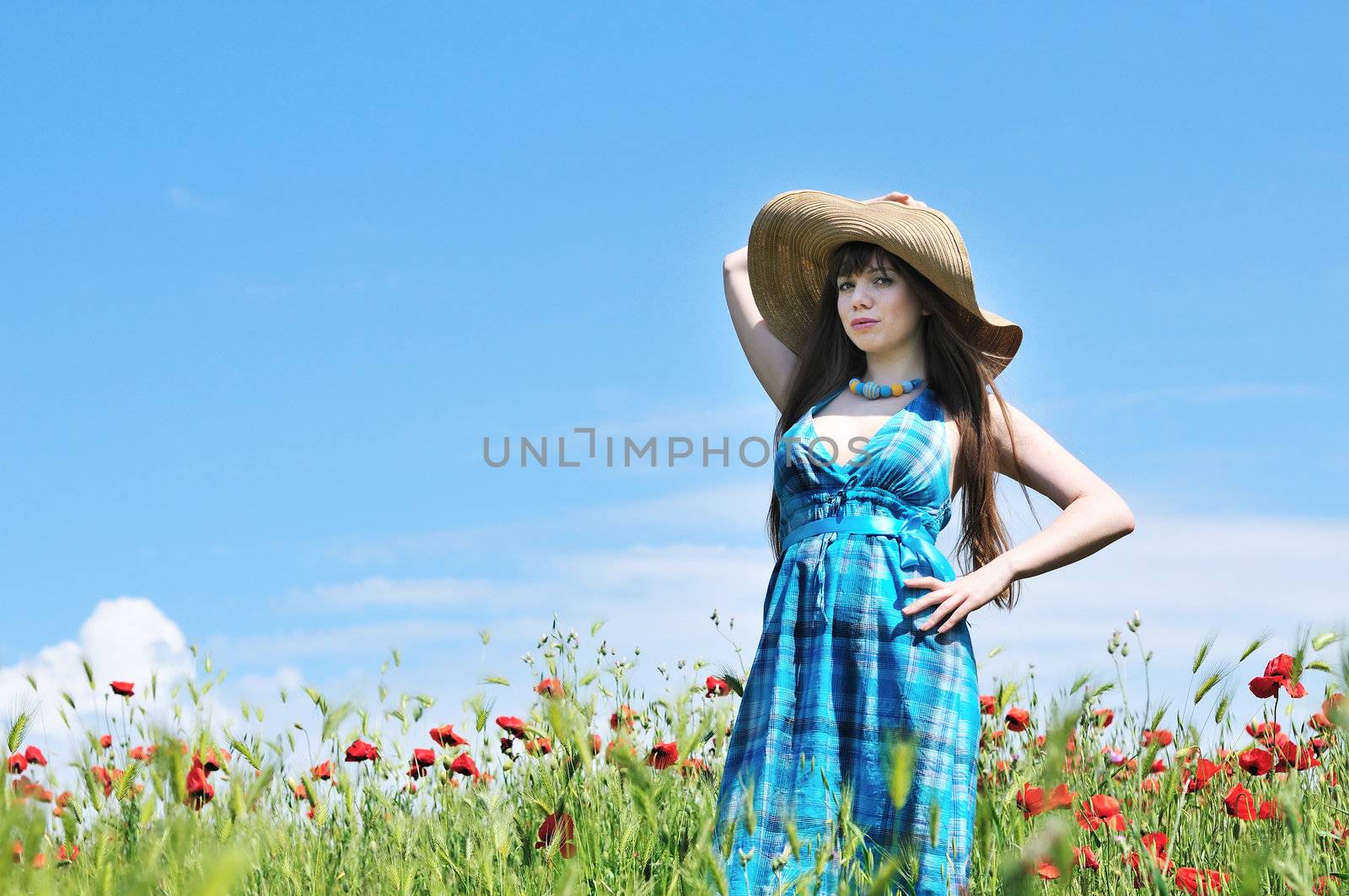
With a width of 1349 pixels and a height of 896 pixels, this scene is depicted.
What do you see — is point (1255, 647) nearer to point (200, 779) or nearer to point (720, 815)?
point (720, 815)

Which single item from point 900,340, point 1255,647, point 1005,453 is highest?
point 900,340

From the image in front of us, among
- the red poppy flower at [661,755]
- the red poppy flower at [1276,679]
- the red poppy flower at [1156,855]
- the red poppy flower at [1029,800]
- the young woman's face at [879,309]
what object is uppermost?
the young woman's face at [879,309]

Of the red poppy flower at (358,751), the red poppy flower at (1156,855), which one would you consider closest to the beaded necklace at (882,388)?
the red poppy flower at (1156,855)

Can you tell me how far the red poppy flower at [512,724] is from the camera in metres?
3.37

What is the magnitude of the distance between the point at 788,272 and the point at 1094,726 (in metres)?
1.57

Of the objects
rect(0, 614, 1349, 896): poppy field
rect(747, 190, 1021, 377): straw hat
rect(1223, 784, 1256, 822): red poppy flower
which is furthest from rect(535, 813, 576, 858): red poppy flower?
rect(747, 190, 1021, 377): straw hat

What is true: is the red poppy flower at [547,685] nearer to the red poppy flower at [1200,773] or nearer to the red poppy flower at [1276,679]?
the red poppy flower at [1200,773]

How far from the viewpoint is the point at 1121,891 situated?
8.86ft

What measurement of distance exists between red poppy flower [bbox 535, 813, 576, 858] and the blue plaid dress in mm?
387

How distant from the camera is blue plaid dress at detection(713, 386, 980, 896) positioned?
2.80 m


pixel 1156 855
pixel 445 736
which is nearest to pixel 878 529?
pixel 1156 855

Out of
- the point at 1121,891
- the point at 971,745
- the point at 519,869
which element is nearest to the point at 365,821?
the point at 519,869

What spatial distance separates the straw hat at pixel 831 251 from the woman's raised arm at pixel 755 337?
3 cm

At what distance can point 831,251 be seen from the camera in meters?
3.63
